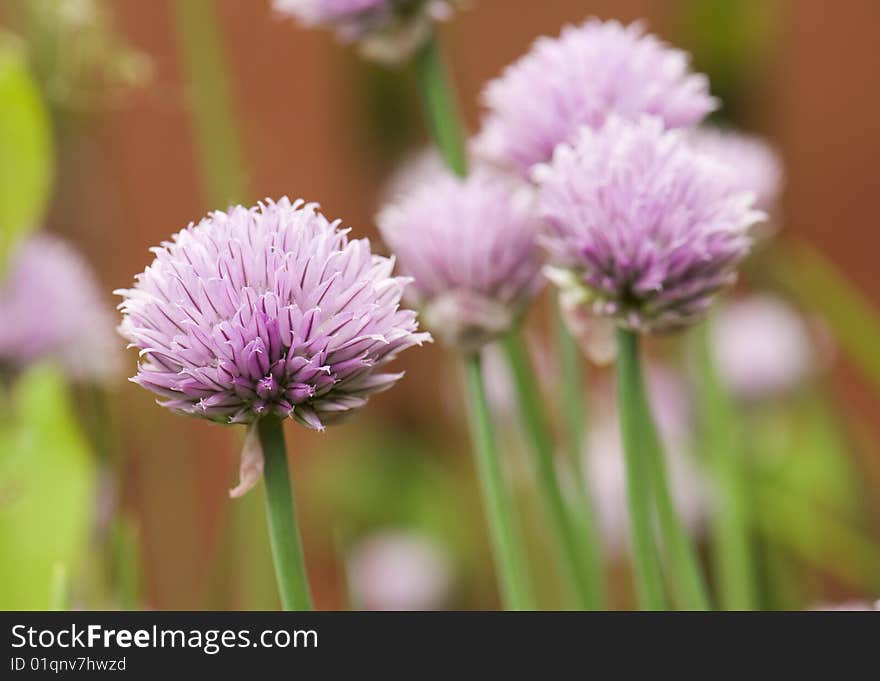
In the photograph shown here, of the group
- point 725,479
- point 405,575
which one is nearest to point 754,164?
point 725,479

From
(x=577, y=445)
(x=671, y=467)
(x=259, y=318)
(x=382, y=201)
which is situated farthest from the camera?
(x=382, y=201)

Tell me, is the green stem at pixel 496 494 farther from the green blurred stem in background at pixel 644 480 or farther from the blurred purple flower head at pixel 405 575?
the blurred purple flower head at pixel 405 575

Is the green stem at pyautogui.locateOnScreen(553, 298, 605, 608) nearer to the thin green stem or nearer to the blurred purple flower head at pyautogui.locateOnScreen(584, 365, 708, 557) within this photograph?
the thin green stem

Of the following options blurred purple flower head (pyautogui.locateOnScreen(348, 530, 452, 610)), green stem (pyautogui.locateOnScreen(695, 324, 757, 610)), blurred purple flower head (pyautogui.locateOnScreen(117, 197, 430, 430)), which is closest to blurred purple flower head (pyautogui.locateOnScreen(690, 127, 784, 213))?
green stem (pyautogui.locateOnScreen(695, 324, 757, 610))

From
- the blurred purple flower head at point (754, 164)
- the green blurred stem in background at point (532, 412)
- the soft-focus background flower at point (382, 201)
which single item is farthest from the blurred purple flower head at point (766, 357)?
the green blurred stem in background at point (532, 412)

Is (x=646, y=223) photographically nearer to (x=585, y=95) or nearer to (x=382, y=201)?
(x=585, y=95)

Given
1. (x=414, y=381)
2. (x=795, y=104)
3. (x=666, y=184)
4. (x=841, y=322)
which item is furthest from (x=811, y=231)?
(x=666, y=184)
